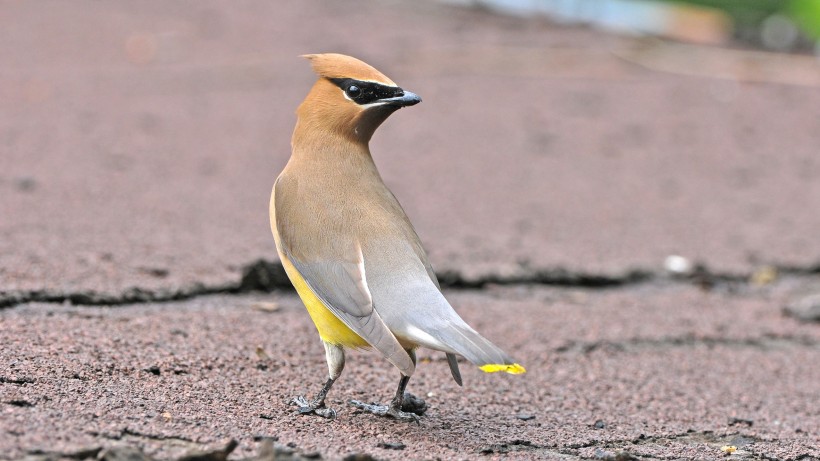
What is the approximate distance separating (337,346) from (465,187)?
372 centimetres

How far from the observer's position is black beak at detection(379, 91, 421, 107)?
3.71 m

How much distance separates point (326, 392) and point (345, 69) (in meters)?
1.07

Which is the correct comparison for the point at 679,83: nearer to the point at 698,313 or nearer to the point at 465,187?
the point at 465,187

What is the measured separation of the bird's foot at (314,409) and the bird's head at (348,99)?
0.92m

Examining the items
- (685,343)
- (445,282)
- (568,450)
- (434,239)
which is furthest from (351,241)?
(434,239)

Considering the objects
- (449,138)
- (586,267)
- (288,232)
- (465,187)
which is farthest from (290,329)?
(449,138)

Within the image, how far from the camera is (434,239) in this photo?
638cm

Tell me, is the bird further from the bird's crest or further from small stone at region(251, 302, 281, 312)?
small stone at region(251, 302, 281, 312)

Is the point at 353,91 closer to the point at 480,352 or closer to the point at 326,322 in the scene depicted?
the point at 326,322

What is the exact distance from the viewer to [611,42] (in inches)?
451

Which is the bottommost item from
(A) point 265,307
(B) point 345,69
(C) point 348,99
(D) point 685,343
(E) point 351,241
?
(D) point 685,343

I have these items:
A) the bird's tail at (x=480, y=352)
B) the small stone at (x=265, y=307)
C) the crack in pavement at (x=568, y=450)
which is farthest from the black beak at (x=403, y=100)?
the small stone at (x=265, y=307)

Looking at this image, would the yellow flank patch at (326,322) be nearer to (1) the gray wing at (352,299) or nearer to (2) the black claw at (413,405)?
(1) the gray wing at (352,299)

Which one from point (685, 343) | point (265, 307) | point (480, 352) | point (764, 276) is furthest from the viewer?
point (764, 276)
